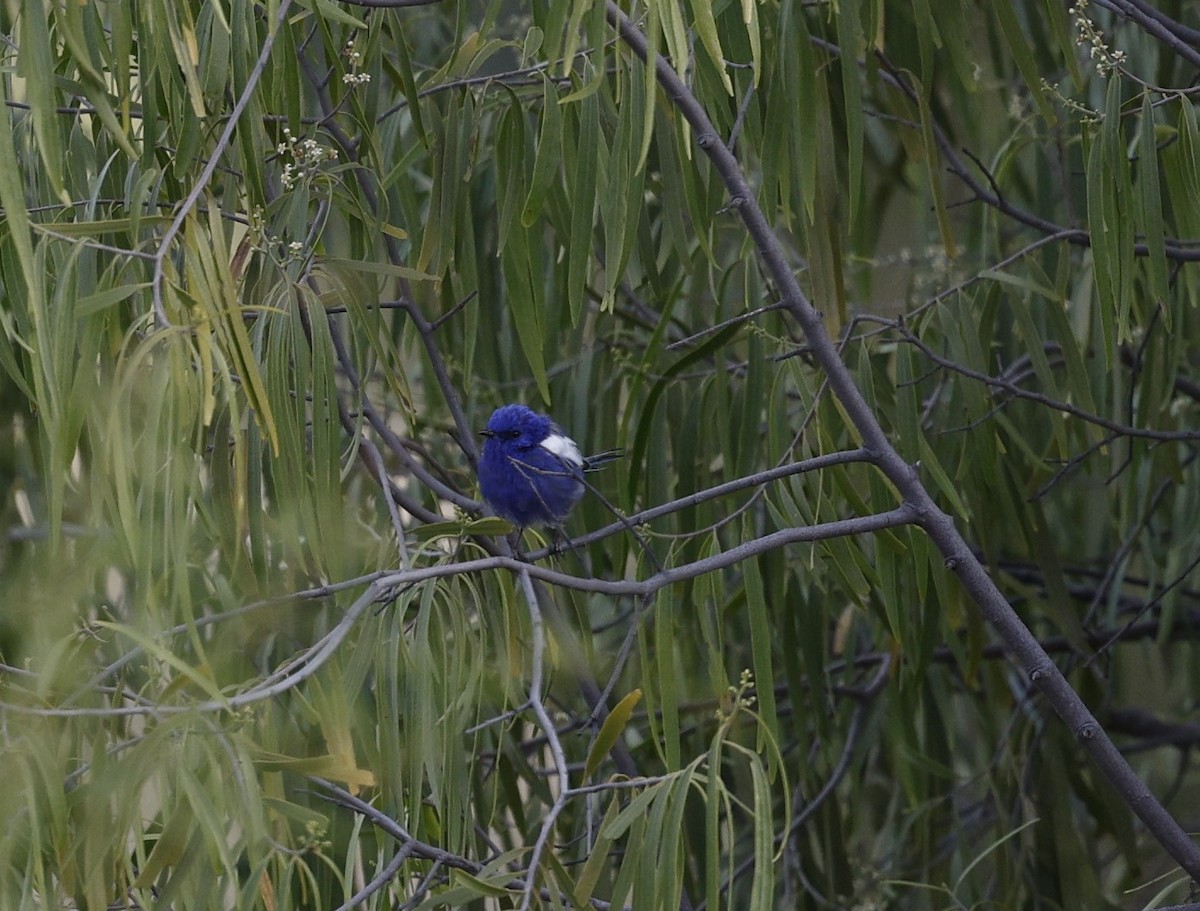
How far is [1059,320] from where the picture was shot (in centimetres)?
216

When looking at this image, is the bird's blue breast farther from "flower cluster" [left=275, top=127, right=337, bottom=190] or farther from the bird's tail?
"flower cluster" [left=275, top=127, right=337, bottom=190]

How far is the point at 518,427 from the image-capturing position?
2707mm

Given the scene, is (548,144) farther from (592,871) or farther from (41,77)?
(592,871)

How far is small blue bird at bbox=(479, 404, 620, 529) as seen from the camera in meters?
2.52

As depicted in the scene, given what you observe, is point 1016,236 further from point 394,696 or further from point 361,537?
point 394,696

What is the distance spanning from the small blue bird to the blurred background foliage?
0.07m

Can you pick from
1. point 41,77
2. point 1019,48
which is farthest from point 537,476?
point 41,77

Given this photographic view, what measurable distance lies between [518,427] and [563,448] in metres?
0.16

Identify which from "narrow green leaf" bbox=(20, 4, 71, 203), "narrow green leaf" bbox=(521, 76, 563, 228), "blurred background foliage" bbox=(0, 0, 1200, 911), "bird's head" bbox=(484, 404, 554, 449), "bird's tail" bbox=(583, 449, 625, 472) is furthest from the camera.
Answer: "bird's head" bbox=(484, 404, 554, 449)

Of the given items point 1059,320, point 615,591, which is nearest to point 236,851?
point 615,591

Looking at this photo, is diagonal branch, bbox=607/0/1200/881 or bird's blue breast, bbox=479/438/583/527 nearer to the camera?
diagonal branch, bbox=607/0/1200/881

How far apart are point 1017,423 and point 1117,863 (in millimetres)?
1652

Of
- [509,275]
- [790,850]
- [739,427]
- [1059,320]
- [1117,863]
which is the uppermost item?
[509,275]

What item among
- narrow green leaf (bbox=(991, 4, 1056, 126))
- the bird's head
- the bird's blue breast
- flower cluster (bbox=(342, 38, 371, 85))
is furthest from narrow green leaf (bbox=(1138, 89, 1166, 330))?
the bird's head
